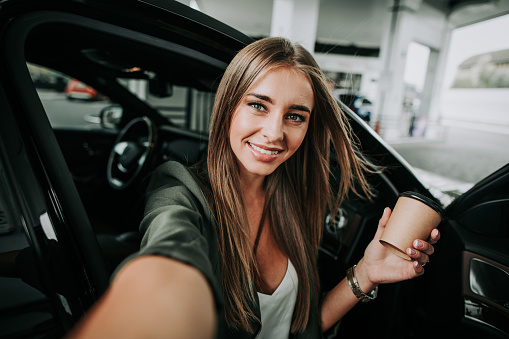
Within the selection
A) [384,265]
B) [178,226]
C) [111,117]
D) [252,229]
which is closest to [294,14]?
[111,117]

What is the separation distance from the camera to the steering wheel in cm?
215

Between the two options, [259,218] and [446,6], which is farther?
[446,6]

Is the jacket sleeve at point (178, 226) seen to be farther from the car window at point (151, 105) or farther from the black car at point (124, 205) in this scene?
the car window at point (151, 105)

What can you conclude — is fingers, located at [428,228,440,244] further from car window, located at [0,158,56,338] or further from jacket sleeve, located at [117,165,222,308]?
car window, located at [0,158,56,338]

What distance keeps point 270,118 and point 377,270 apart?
709 mm

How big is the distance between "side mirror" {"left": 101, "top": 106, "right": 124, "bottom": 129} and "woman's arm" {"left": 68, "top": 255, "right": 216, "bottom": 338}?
278 centimetres

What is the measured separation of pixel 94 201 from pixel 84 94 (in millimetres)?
12169

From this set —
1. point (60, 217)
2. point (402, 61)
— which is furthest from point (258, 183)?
point (402, 61)

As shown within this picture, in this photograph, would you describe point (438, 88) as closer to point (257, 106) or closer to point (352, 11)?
point (352, 11)

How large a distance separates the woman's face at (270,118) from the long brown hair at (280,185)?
3 centimetres

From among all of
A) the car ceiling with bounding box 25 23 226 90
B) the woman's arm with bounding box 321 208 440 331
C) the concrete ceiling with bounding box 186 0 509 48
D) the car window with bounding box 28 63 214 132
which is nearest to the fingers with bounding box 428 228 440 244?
the woman's arm with bounding box 321 208 440 331

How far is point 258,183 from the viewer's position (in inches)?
50.3

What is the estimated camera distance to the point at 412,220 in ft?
2.95

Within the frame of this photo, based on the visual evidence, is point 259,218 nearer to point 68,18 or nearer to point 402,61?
point 68,18
